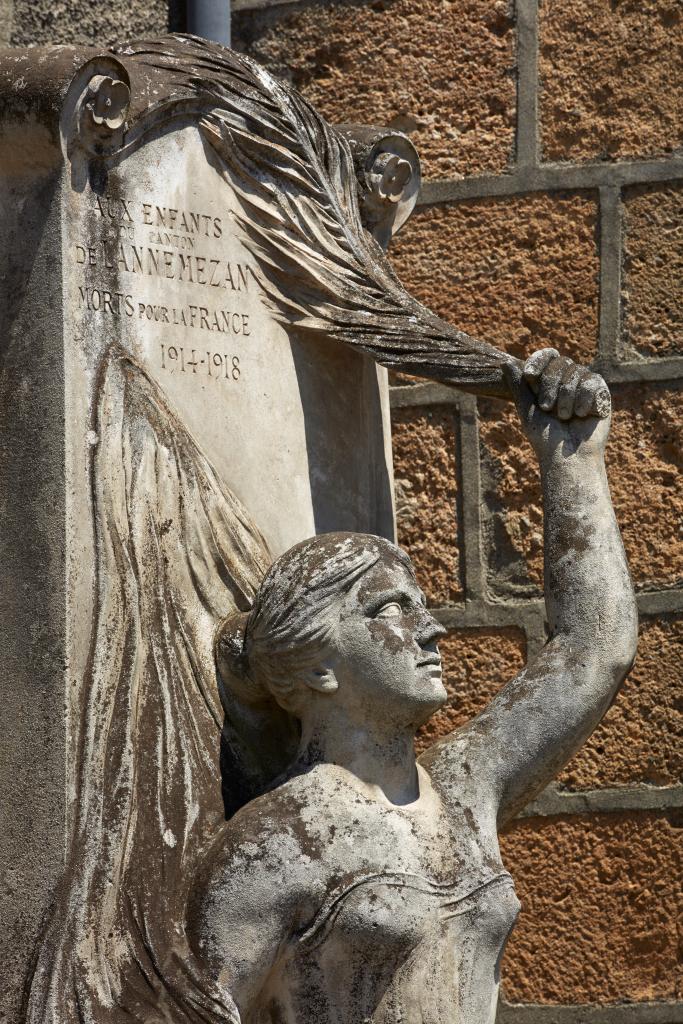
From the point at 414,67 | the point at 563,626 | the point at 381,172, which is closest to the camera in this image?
the point at 563,626

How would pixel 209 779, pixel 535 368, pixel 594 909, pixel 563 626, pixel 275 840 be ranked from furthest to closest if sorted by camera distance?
pixel 594 909
pixel 535 368
pixel 563 626
pixel 209 779
pixel 275 840

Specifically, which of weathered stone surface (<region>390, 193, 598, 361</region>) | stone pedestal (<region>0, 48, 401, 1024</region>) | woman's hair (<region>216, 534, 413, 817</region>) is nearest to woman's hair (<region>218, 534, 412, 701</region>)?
woman's hair (<region>216, 534, 413, 817</region>)

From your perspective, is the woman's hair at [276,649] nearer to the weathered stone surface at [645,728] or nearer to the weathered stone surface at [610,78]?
the weathered stone surface at [645,728]

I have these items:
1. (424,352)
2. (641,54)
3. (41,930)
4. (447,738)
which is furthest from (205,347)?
(641,54)

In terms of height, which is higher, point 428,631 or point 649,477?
point 649,477

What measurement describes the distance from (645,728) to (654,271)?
0.80 metres

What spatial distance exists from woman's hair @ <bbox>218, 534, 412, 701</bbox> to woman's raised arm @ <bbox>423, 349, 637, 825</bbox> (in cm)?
27

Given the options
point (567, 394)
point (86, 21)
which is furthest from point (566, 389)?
point (86, 21)

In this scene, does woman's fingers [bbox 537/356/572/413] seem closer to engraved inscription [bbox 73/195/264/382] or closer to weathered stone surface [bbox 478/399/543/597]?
engraved inscription [bbox 73/195/264/382]

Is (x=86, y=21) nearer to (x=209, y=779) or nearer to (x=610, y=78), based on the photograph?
(x=610, y=78)

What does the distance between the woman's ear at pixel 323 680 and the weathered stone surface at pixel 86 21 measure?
5.39ft

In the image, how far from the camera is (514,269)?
4.15 metres

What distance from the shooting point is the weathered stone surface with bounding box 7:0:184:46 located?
167 inches

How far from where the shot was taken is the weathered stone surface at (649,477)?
158 inches
